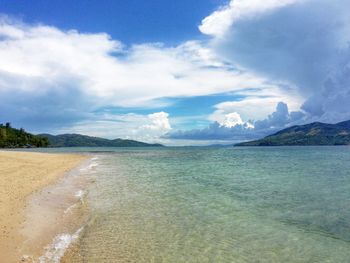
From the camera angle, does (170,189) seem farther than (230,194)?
Yes

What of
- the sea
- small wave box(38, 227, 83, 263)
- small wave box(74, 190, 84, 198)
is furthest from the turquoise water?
small wave box(74, 190, 84, 198)

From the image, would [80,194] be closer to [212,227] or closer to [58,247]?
[58,247]

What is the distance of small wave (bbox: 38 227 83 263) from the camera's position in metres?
12.6

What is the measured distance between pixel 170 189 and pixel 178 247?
17488 mm

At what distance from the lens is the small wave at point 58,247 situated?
12.6 metres

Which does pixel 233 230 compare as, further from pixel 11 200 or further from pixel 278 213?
pixel 11 200

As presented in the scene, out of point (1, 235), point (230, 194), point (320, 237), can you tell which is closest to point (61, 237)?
point (1, 235)

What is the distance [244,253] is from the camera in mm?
13594

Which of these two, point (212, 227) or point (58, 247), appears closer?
point (58, 247)

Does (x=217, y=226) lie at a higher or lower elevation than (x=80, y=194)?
lower

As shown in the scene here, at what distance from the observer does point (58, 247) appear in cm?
1407

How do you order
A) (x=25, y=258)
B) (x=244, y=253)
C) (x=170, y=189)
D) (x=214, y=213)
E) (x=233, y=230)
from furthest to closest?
(x=170, y=189), (x=214, y=213), (x=233, y=230), (x=244, y=253), (x=25, y=258)

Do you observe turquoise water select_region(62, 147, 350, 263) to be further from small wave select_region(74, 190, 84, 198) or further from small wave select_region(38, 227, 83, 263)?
small wave select_region(74, 190, 84, 198)

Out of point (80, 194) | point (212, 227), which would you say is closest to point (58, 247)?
point (212, 227)
